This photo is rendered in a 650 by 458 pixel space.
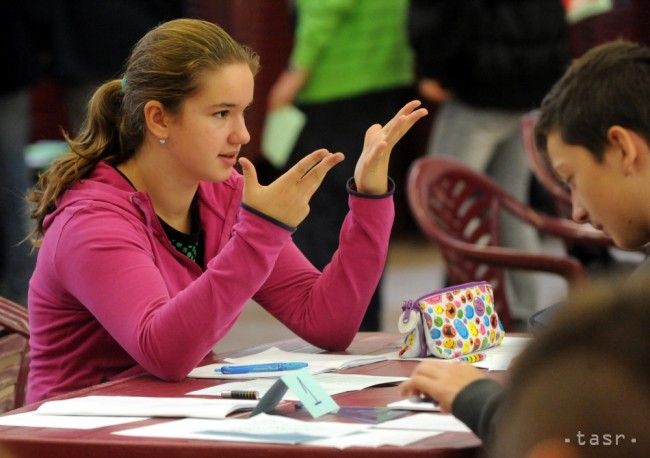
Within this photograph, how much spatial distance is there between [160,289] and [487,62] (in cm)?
276

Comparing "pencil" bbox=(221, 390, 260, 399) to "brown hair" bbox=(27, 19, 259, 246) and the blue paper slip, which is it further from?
"brown hair" bbox=(27, 19, 259, 246)

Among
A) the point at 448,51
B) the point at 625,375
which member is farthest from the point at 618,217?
the point at 448,51

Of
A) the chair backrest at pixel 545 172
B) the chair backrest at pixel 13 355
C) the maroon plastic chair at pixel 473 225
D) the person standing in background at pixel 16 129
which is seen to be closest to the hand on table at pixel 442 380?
the chair backrest at pixel 13 355

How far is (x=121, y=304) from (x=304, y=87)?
2745mm

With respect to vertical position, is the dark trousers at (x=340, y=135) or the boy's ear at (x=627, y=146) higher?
the boy's ear at (x=627, y=146)

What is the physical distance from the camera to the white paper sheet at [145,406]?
197 cm

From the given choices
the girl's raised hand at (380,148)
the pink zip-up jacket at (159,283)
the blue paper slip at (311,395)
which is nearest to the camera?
the blue paper slip at (311,395)

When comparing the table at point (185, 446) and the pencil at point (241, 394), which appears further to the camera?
the pencil at point (241, 394)

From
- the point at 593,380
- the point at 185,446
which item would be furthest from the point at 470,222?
the point at 593,380

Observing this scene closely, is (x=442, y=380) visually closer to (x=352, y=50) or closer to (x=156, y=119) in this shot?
(x=156, y=119)

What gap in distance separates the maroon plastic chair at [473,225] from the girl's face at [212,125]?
1.38 metres

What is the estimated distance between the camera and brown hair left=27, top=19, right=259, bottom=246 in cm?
259

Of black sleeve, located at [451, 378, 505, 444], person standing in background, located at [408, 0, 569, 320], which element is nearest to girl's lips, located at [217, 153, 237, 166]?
black sleeve, located at [451, 378, 505, 444]

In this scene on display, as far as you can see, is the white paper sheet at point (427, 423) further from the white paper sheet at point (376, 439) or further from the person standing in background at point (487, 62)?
the person standing in background at point (487, 62)
